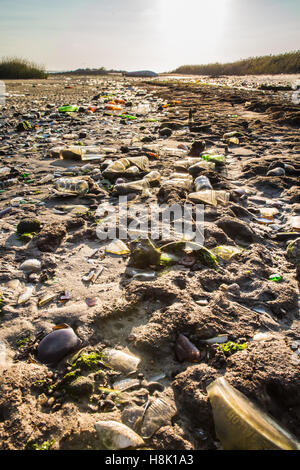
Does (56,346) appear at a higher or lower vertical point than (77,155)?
lower

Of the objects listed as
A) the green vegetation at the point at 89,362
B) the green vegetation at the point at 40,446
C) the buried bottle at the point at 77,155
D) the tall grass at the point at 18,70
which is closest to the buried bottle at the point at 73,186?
the buried bottle at the point at 77,155

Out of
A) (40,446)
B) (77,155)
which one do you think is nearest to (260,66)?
(77,155)

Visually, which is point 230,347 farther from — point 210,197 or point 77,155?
point 77,155

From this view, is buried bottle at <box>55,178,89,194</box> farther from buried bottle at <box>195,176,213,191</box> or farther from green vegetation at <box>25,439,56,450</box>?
green vegetation at <box>25,439,56,450</box>

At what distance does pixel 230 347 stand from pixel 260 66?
101 ft

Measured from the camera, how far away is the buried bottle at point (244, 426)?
3.18 ft

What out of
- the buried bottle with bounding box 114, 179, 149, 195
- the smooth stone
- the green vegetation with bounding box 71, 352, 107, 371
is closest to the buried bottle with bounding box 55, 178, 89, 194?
the buried bottle with bounding box 114, 179, 149, 195

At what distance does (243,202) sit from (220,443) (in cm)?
240

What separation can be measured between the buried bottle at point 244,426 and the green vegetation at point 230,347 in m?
0.24

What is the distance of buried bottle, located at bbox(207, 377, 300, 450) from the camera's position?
970mm

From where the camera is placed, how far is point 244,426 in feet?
3.28

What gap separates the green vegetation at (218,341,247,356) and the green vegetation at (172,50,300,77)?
26.9 m
